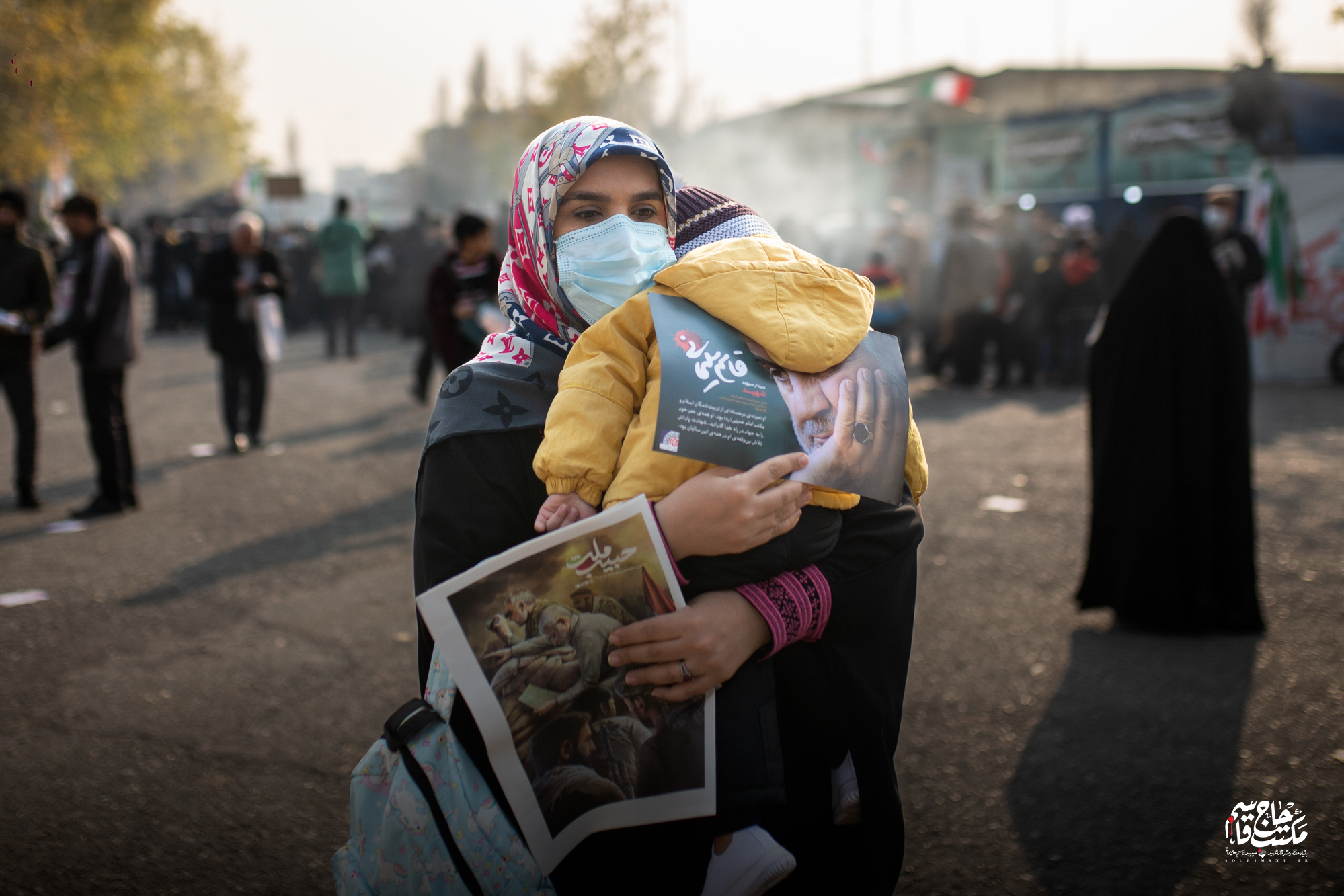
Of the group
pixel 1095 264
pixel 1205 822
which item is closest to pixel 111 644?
pixel 1205 822

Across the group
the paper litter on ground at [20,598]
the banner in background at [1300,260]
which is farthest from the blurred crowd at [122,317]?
the banner in background at [1300,260]

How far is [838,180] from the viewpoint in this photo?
30.8 meters

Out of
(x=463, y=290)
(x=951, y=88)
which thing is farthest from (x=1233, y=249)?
(x=951, y=88)

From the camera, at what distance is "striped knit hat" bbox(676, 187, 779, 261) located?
1.90 meters

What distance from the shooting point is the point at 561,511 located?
147 cm

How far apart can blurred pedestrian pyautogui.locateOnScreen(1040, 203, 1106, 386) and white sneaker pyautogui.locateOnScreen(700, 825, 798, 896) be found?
38.3ft

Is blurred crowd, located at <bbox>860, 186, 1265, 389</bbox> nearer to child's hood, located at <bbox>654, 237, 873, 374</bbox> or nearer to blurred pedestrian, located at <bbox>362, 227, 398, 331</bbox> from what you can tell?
child's hood, located at <bbox>654, 237, 873, 374</bbox>

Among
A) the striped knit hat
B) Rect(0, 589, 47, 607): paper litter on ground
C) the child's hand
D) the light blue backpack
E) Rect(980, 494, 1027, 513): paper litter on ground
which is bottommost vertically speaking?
Rect(980, 494, 1027, 513): paper litter on ground

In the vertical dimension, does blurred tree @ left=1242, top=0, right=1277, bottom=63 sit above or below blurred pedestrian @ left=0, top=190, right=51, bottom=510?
above

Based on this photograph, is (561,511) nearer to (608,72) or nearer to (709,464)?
(709,464)

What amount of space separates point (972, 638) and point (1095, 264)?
30.1 feet

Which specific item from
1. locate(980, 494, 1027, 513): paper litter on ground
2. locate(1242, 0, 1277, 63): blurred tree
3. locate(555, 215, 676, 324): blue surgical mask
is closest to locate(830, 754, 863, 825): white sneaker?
locate(555, 215, 676, 324): blue surgical mask

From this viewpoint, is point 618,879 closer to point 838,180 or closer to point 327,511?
point 327,511

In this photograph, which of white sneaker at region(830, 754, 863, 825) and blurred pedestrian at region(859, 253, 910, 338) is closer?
white sneaker at region(830, 754, 863, 825)
